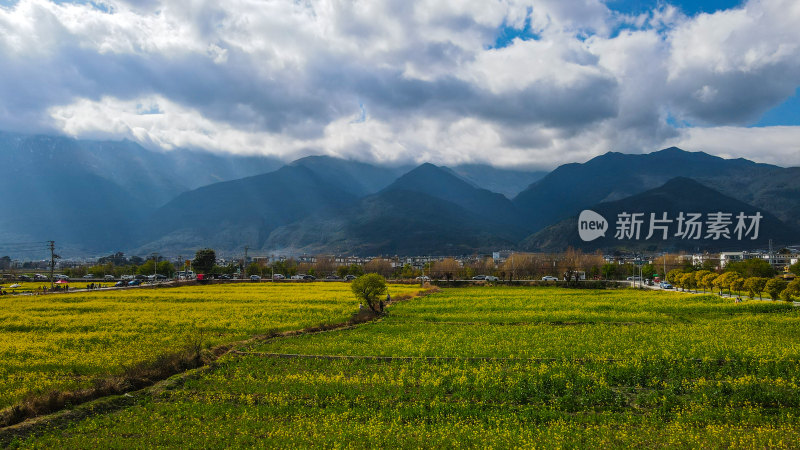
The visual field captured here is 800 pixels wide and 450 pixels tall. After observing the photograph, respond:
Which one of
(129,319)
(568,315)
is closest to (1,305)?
(129,319)

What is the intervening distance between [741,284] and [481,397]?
66434 mm

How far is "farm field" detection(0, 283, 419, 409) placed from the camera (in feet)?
80.5

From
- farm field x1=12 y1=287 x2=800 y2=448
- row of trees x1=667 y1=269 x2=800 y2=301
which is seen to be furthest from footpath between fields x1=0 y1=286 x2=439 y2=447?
row of trees x1=667 y1=269 x2=800 y2=301

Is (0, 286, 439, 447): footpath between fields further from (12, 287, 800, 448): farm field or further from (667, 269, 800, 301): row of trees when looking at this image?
(667, 269, 800, 301): row of trees

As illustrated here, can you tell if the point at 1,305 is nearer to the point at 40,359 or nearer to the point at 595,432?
the point at 40,359

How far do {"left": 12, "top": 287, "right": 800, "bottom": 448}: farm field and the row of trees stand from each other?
2945 cm

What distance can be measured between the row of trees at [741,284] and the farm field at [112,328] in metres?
48.6

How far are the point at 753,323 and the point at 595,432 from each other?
1312 inches

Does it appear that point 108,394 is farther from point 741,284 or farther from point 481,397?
point 741,284

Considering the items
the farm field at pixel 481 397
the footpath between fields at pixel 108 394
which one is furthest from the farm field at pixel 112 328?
the farm field at pixel 481 397

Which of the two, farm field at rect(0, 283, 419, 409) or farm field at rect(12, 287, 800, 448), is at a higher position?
farm field at rect(12, 287, 800, 448)

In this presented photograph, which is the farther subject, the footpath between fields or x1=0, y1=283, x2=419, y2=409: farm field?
x1=0, y1=283, x2=419, y2=409: farm field

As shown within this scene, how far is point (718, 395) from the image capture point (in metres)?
18.4

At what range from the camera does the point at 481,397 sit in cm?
1891
